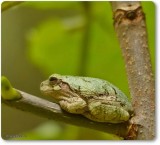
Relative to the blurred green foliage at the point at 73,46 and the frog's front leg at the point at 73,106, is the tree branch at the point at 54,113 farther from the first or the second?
the blurred green foliage at the point at 73,46

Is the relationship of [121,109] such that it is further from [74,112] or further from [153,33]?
[153,33]

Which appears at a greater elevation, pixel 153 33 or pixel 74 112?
pixel 153 33

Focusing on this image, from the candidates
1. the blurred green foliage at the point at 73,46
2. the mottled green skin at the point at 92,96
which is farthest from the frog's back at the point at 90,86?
the blurred green foliage at the point at 73,46

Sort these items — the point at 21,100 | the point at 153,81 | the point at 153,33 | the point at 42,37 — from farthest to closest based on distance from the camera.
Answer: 1. the point at 42,37
2. the point at 153,33
3. the point at 153,81
4. the point at 21,100

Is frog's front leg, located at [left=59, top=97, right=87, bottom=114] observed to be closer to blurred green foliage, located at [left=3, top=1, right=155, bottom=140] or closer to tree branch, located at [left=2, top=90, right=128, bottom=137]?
tree branch, located at [left=2, top=90, right=128, bottom=137]

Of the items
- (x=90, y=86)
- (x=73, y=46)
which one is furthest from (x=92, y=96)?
(x=73, y=46)

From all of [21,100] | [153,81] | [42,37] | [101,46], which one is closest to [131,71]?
[153,81]

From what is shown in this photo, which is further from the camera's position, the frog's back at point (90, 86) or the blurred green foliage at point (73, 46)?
the blurred green foliage at point (73, 46)
